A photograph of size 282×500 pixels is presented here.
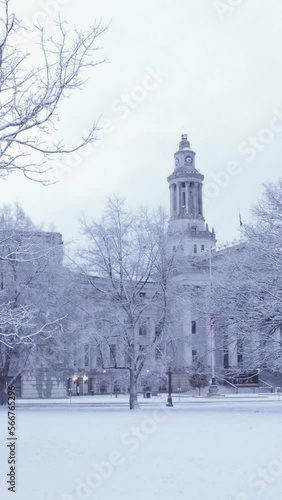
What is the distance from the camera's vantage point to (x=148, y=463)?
15211mm

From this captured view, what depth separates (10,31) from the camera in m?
12.5

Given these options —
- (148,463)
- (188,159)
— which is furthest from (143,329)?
(188,159)

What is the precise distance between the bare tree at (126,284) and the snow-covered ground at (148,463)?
14.5m

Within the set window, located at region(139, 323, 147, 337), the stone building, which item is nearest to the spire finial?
the stone building

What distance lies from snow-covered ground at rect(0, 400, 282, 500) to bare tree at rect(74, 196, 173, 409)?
47.5ft

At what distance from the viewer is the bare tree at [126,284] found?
3900 cm

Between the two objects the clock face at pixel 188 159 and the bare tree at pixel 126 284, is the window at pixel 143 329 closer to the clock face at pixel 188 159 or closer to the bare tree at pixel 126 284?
the bare tree at pixel 126 284

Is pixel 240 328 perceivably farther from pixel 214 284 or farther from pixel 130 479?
pixel 130 479

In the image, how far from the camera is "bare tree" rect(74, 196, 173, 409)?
3900 cm

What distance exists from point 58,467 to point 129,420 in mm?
13592

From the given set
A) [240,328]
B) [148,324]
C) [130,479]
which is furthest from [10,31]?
[148,324]

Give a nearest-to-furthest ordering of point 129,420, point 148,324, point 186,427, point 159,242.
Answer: point 186,427, point 129,420, point 159,242, point 148,324

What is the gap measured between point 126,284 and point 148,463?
82.1 feet

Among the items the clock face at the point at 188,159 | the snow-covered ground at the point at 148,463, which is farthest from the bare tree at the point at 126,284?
the clock face at the point at 188,159
